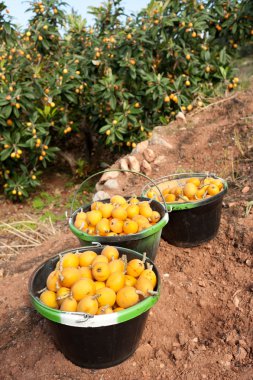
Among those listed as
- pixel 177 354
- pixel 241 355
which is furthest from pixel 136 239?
pixel 241 355

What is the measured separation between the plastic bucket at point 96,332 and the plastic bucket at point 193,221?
88 cm

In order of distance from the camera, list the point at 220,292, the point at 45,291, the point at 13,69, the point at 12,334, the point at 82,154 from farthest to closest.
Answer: the point at 82,154 → the point at 13,69 → the point at 220,292 → the point at 12,334 → the point at 45,291

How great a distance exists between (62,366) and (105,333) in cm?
46

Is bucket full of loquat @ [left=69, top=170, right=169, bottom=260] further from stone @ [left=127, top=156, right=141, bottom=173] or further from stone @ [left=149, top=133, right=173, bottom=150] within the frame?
stone @ [left=149, top=133, right=173, bottom=150]

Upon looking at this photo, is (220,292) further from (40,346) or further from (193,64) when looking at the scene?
(193,64)

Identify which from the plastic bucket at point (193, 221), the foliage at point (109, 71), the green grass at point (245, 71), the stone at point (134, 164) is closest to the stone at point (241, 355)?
the plastic bucket at point (193, 221)

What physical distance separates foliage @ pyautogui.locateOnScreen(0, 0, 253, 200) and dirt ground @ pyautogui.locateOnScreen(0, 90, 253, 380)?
2133 millimetres

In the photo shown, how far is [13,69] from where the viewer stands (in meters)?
5.54

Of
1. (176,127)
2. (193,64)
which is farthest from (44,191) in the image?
(193,64)

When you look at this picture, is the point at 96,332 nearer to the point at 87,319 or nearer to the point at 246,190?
the point at 87,319

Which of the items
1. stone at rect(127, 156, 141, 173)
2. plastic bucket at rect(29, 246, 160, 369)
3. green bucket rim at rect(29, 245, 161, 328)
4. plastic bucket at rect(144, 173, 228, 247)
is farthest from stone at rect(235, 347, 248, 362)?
stone at rect(127, 156, 141, 173)

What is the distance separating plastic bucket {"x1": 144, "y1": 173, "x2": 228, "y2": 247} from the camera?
2809 mm

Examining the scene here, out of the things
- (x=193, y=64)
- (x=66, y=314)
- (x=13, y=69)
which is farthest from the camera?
(x=193, y=64)

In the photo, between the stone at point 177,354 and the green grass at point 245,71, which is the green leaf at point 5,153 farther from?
the stone at point 177,354
